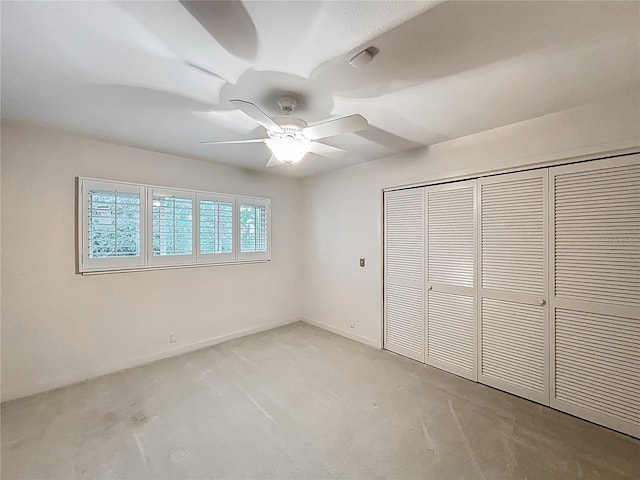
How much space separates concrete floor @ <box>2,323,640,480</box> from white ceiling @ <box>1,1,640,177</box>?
2.35 meters

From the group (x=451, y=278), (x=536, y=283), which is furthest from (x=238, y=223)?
(x=536, y=283)

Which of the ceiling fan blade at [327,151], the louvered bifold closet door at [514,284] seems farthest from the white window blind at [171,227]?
the louvered bifold closet door at [514,284]

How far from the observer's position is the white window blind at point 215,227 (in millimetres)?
3486

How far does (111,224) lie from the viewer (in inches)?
111

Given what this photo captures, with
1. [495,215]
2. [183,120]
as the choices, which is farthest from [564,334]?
[183,120]

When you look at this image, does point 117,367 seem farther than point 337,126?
Yes

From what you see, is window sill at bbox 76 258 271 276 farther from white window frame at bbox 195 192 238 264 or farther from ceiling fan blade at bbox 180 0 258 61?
ceiling fan blade at bbox 180 0 258 61

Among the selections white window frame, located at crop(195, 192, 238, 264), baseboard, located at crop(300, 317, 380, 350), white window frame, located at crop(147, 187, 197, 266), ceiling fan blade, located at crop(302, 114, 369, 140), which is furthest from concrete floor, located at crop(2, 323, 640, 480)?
ceiling fan blade, located at crop(302, 114, 369, 140)

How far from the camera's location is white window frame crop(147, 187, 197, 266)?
306 centimetres

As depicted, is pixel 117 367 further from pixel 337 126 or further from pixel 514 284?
pixel 514 284

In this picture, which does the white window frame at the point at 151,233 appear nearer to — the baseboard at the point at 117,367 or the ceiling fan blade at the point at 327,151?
the baseboard at the point at 117,367

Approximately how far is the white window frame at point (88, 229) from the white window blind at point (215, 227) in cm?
62

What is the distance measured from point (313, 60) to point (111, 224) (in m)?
2.61

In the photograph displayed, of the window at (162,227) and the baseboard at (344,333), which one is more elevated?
the window at (162,227)
